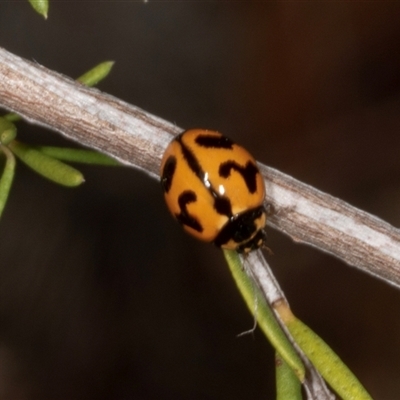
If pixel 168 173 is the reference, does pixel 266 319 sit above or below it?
below

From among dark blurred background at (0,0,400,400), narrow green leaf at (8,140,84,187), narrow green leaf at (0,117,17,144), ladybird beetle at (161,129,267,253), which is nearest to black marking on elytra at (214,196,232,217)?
ladybird beetle at (161,129,267,253)

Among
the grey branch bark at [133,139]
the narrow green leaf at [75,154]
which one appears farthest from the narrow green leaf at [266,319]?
the narrow green leaf at [75,154]

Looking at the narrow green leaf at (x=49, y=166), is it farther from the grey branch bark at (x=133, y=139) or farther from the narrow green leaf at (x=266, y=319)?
the narrow green leaf at (x=266, y=319)

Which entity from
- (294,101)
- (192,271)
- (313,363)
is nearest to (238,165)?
(313,363)

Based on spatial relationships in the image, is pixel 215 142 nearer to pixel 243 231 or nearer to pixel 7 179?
pixel 243 231

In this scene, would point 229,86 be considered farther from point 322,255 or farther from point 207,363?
point 207,363

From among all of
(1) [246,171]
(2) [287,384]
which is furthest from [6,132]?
(2) [287,384]
